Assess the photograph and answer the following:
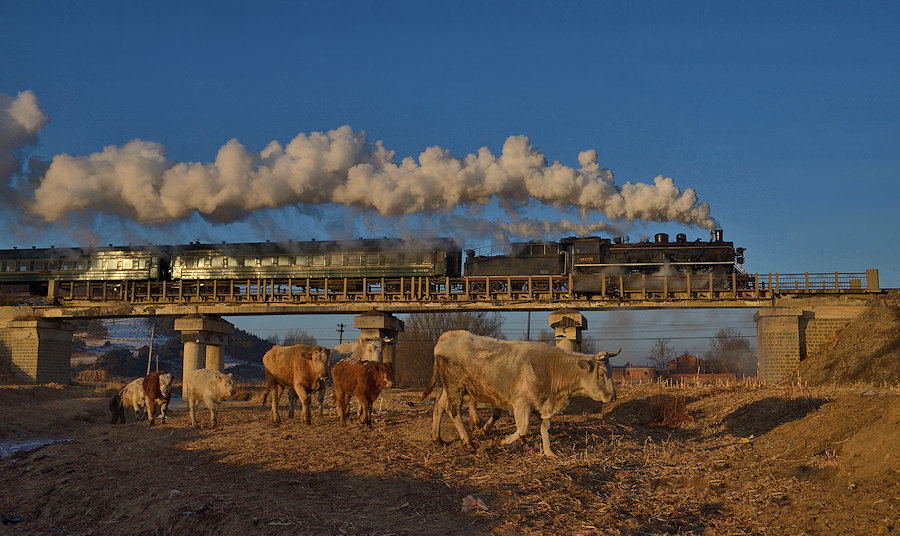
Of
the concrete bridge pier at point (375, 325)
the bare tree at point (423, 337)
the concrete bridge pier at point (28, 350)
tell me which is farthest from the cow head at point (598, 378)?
the bare tree at point (423, 337)

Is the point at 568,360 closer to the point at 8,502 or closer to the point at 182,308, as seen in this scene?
the point at 8,502

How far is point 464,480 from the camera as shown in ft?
30.7

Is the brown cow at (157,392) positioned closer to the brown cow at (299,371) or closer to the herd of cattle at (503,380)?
the brown cow at (299,371)

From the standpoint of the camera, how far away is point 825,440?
11.5 meters

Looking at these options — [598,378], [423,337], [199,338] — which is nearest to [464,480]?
[598,378]

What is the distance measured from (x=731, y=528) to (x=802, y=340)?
31.2 meters

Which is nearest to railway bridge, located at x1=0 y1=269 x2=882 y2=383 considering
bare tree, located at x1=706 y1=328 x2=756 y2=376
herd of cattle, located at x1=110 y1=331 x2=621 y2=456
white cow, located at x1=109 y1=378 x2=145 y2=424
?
white cow, located at x1=109 y1=378 x2=145 y2=424

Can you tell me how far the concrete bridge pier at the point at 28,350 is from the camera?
139ft

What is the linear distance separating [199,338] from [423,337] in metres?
41.1

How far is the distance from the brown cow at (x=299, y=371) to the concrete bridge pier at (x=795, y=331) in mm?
26892

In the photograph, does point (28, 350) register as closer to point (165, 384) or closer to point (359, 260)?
point (359, 260)

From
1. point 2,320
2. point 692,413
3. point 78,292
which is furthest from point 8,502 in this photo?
point 78,292

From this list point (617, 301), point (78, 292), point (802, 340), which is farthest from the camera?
point (78, 292)

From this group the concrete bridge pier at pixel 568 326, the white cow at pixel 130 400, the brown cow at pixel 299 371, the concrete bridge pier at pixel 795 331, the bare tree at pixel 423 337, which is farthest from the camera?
the bare tree at pixel 423 337
